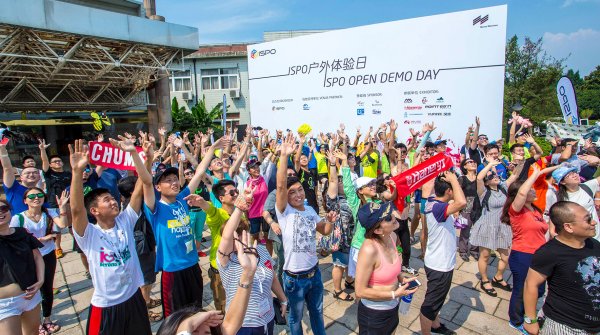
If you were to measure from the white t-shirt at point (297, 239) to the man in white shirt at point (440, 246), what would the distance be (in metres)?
1.17

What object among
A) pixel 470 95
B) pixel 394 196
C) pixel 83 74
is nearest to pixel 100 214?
pixel 394 196

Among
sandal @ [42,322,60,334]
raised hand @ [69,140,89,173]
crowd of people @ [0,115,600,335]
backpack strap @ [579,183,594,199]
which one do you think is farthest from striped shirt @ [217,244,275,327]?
backpack strap @ [579,183,594,199]

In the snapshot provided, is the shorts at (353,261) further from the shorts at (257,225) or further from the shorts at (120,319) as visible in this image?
the shorts at (120,319)

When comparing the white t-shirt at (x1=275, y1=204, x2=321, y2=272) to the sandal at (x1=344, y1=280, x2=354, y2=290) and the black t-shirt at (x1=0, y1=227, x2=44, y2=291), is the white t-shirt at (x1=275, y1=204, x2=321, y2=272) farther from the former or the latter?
the black t-shirt at (x1=0, y1=227, x2=44, y2=291)

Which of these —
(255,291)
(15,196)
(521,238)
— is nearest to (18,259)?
(255,291)

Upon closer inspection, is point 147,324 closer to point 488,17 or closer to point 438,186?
point 438,186

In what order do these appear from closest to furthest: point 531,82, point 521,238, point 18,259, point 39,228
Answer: point 18,259
point 521,238
point 39,228
point 531,82

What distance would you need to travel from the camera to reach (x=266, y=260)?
2.41 meters

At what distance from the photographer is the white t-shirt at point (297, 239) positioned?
9.41 feet

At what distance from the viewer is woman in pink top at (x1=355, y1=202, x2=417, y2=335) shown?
236 centimetres

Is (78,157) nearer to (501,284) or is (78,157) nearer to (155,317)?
(155,317)

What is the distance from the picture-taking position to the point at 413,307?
3.86 metres

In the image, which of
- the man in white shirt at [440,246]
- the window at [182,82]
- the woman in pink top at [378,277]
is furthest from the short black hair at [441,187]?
the window at [182,82]

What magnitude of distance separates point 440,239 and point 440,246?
67mm
